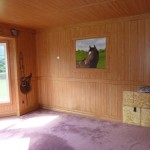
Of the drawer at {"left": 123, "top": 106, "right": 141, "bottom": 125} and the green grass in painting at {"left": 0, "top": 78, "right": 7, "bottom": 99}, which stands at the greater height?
the green grass in painting at {"left": 0, "top": 78, "right": 7, "bottom": 99}

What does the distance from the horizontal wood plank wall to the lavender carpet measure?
1.57ft

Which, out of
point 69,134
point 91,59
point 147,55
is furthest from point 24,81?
point 147,55

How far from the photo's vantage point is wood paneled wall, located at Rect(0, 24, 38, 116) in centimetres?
449

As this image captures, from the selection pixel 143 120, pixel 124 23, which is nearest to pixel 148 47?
pixel 124 23

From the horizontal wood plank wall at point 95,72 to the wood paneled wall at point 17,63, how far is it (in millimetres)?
293

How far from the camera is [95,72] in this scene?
168 inches

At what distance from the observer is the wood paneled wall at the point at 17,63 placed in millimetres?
4492

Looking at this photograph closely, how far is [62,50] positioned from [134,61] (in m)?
1.95

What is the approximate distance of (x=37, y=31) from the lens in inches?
200

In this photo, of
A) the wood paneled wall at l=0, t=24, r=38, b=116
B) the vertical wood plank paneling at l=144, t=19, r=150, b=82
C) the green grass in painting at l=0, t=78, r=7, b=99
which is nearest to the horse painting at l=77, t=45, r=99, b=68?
the vertical wood plank paneling at l=144, t=19, r=150, b=82

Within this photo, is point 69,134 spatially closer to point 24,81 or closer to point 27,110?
point 27,110

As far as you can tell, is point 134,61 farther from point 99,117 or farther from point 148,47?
point 99,117

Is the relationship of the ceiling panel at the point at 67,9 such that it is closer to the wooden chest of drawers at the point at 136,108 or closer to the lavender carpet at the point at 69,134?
the wooden chest of drawers at the point at 136,108

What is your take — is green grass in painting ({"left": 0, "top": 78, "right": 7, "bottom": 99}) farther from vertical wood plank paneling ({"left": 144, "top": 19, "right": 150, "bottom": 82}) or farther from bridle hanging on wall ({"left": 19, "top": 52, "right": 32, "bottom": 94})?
vertical wood plank paneling ({"left": 144, "top": 19, "right": 150, "bottom": 82})
